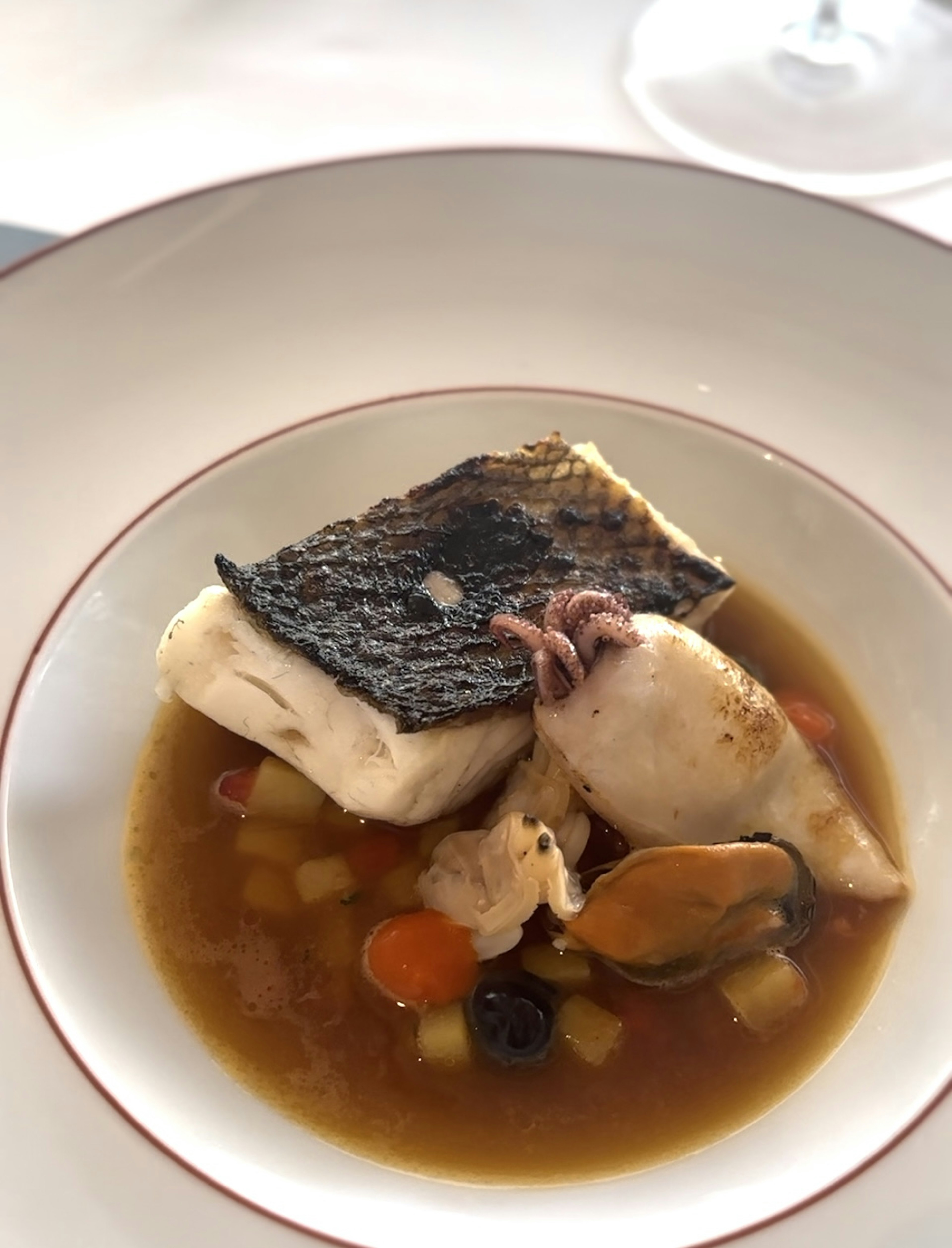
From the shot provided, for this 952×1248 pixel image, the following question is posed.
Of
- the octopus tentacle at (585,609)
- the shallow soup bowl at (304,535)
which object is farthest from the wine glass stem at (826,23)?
the octopus tentacle at (585,609)

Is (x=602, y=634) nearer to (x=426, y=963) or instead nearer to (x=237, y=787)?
(x=426, y=963)

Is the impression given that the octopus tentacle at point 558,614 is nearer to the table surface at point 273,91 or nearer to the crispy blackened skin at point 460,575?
the crispy blackened skin at point 460,575

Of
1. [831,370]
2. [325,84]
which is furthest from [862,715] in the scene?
[325,84]

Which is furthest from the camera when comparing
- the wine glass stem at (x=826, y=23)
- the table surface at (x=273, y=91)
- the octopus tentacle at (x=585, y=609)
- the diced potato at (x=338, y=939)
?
the wine glass stem at (x=826, y=23)

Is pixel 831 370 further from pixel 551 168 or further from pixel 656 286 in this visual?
pixel 551 168

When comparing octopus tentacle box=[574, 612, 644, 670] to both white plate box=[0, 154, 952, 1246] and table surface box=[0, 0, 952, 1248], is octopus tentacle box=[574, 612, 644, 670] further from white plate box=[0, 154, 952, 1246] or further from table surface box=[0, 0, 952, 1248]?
table surface box=[0, 0, 952, 1248]

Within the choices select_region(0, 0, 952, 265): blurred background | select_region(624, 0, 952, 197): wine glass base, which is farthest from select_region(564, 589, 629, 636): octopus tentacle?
select_region(624, 0, 952, 197): wine glass base
